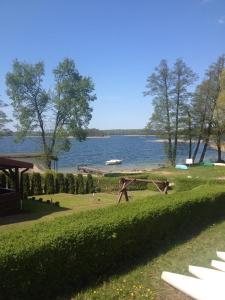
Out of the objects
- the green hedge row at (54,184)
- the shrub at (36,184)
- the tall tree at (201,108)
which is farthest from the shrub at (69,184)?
the tall tree at (201,108)

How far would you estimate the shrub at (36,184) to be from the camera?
Answer: 29.1 meters

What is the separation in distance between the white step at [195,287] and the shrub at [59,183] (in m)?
22.7

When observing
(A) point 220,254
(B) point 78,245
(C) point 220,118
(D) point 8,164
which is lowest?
(A) point 220,254

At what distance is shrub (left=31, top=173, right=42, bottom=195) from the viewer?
95.6 ft

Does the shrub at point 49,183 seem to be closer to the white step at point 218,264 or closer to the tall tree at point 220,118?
the white step at point 218,264

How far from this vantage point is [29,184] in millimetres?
29172

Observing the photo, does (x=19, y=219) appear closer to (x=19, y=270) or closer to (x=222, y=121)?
(x=19, y=270)

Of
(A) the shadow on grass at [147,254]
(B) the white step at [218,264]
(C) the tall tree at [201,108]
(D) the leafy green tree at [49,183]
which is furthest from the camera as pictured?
(C) the tall tree at [201,108]

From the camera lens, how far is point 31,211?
20703 millimetres

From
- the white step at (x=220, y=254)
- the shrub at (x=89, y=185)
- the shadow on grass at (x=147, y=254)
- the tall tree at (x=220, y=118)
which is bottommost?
the shrub at (x=89, y=185)

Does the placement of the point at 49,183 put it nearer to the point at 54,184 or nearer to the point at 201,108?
the point at 54,184

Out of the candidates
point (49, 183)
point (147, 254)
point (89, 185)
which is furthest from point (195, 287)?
point (89, 185)

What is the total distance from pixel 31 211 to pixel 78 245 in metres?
13.3

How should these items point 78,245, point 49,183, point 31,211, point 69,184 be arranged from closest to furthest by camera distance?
point 78,245, point 31,211, point 49,183, point 69,184
